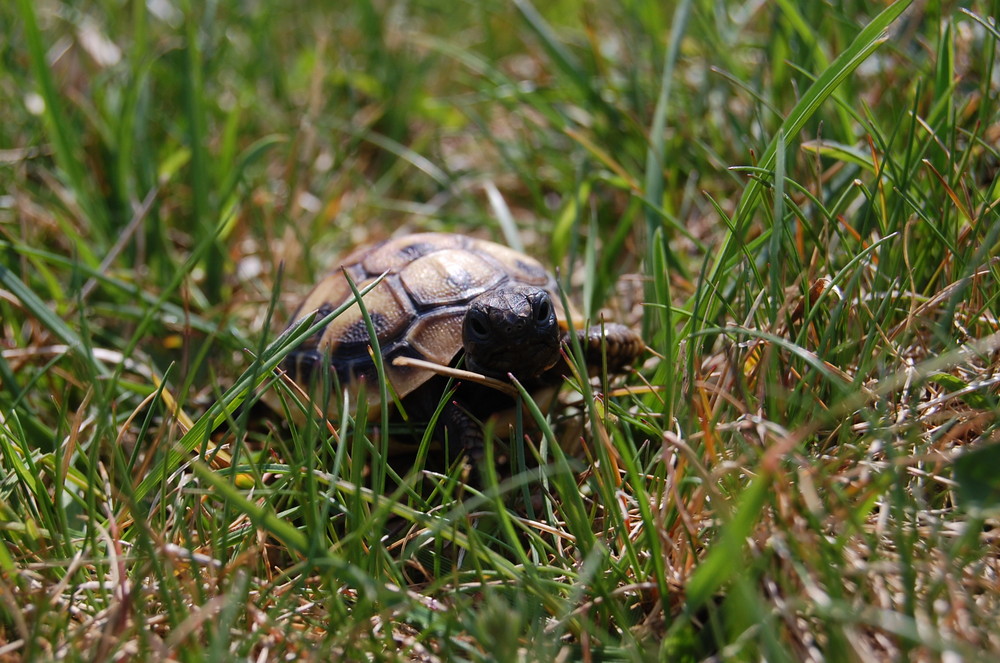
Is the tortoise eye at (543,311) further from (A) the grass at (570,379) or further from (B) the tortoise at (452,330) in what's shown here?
(A) the grass at (570,379)

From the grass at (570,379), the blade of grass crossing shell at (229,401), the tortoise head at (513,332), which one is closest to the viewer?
the grass at (570,379)

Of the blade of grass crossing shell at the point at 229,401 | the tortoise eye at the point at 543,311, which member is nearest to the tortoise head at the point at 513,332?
the tortoise eye at the point at 543,311

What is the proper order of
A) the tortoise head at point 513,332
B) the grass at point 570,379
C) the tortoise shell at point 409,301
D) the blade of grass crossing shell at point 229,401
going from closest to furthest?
the grass at point 570,379 < the blade of grass crossing shell at point 229,401 < the tortoise head at point 513,332 < the tortoise shell at point 409,301

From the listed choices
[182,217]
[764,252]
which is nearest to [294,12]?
[182,217]

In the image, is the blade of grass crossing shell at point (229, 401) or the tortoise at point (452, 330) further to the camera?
the tortoise at point (452, 330)

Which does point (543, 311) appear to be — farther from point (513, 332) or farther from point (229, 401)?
point (229, 401)

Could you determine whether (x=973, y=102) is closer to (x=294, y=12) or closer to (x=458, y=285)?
(x=458, y=285)

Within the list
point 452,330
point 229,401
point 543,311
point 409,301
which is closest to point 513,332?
point 543,311
